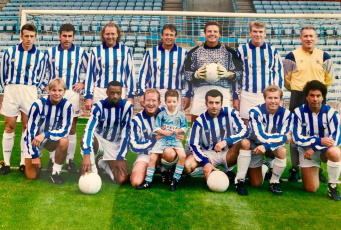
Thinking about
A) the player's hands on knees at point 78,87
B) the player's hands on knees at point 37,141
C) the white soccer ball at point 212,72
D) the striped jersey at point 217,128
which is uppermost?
the white soccer ball at point 212,72

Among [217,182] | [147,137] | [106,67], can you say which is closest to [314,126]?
[217,182]

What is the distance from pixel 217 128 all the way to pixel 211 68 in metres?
0.55

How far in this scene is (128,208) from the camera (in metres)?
2.64

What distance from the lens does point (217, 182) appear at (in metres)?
3.05

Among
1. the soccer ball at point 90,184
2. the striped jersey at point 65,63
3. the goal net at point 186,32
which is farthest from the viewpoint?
the goal net at point 186,32

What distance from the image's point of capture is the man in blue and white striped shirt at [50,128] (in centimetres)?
327

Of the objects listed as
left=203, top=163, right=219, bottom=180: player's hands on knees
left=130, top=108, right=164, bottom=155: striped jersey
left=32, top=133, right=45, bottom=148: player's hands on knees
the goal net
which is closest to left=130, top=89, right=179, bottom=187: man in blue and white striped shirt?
left=130, top=108, right=164, bottom=155: striped jersey

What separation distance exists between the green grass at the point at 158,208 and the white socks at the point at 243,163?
140mm

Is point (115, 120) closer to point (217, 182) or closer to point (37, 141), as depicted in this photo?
point (37, 141)

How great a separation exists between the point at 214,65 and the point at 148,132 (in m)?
0.83

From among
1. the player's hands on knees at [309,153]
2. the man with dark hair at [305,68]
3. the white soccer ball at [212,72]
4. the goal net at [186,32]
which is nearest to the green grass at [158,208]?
the player's hands on knees at [309,153]

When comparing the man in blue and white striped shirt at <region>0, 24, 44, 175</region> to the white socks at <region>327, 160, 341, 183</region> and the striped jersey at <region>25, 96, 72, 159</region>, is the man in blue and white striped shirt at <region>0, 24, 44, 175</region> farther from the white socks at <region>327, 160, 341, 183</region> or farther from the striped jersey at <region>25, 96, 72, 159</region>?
the white socks at <region>327, 160, 341, 183</region>

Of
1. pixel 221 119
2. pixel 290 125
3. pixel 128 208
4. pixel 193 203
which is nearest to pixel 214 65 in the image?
pixel 221 119

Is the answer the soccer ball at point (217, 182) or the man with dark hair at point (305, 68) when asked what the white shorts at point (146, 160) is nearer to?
the soccer ball at point (217, 182)
